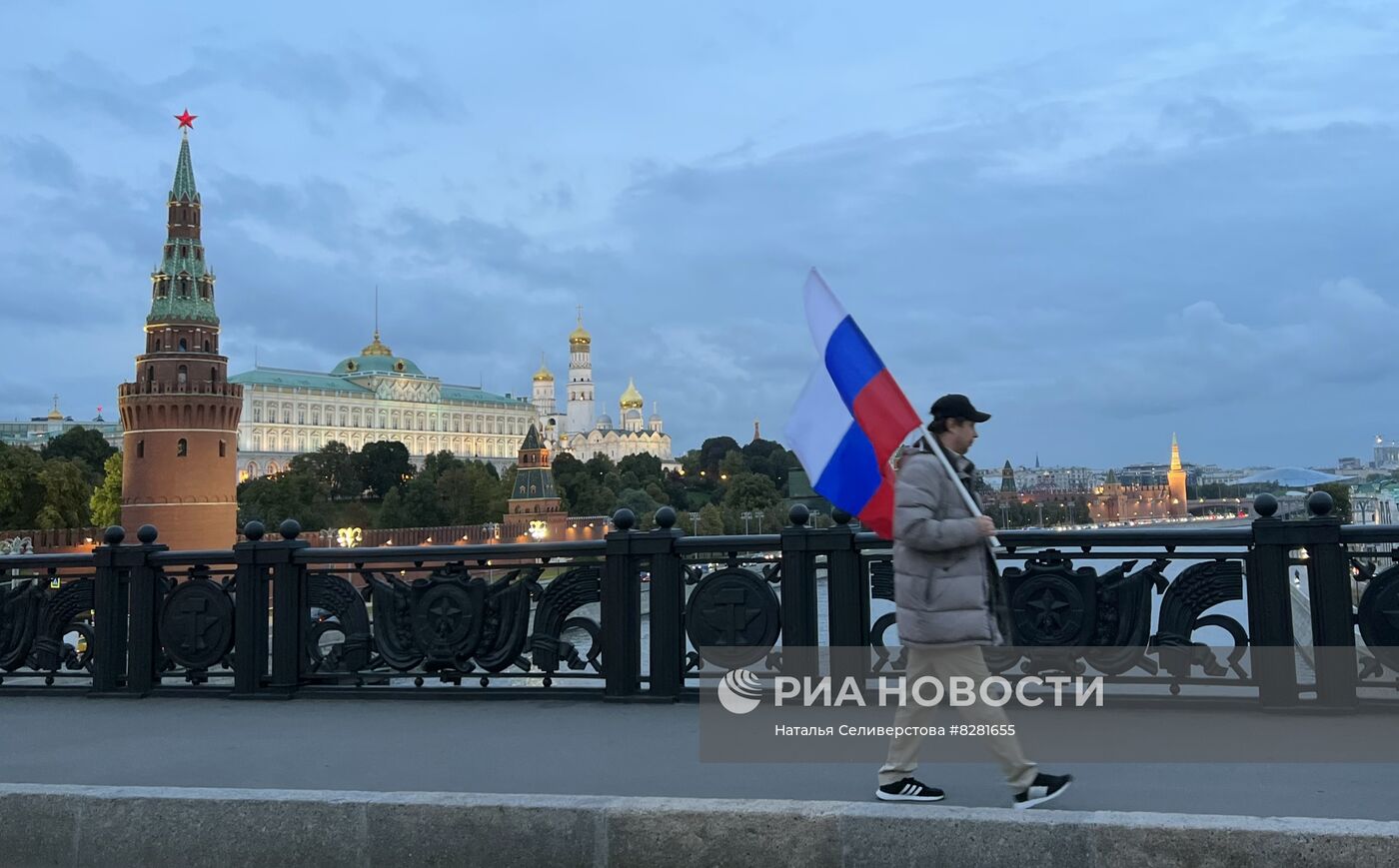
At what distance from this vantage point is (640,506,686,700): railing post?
24.8 feet

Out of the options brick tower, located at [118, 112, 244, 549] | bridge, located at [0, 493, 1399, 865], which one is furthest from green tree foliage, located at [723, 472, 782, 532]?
bridge, located at [0, 493, 1399, 865]

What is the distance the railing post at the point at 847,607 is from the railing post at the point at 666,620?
37.8 inches

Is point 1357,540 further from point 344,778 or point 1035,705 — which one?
point 344,778

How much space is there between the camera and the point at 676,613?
7.58 meters

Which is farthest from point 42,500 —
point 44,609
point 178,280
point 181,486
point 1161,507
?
point 1161,507

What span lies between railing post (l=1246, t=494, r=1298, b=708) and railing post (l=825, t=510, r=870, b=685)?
2212 mm

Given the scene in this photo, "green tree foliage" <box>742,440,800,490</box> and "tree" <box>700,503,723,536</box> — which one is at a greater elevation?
"green tree foliage" <box>742,440,800,490</box>

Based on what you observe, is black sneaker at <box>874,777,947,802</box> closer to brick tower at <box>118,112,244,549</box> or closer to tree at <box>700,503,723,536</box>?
brick tower at <box>118,112,244,549</box>

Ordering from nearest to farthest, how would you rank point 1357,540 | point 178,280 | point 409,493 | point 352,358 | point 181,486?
point 1357,540 → point 181,486 → point 178,280 → point 409,493 → point 352,358

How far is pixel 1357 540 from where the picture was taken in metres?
6.52

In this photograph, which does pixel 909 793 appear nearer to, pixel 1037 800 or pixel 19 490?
pixel 1037 800

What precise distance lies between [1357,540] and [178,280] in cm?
7865

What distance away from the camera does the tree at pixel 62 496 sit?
70.4m

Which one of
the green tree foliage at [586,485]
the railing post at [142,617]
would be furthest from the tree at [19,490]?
the railing post at [142,617]
